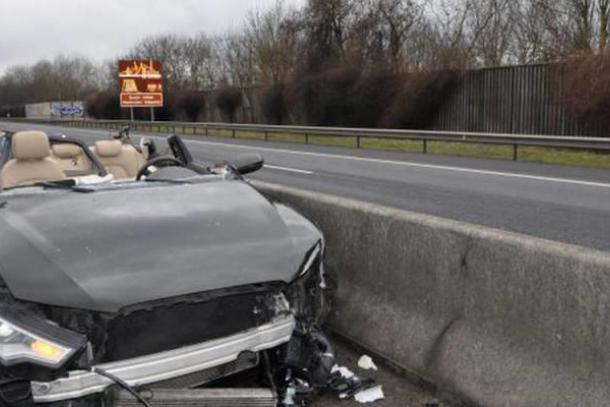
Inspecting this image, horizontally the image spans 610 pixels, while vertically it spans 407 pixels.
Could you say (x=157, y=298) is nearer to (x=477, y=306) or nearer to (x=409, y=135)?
(x=477, y=306)

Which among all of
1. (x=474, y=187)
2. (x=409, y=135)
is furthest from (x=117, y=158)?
(x=409, y=135)

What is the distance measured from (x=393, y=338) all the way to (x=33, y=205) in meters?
2.14

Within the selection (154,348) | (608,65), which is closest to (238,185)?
(154,348)

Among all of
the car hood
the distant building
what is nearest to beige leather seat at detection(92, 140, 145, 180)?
the car hood

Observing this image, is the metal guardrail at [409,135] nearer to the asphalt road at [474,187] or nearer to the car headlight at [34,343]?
the asphalt road at [474,187]

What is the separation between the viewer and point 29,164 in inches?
227

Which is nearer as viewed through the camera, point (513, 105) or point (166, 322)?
point (166, 322)

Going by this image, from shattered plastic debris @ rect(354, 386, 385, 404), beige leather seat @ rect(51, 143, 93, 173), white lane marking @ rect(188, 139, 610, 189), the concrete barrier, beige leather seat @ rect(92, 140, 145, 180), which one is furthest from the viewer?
white lane marking @ rect(188, 139, 610, 189)

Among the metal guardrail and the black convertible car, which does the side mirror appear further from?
the metal guardrail

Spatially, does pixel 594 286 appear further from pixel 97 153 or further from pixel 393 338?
pixel 97 153

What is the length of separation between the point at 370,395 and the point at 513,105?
24.1 m

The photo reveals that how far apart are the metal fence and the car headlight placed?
2051 centimetres

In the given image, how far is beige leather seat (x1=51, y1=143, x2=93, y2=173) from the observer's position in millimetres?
6652

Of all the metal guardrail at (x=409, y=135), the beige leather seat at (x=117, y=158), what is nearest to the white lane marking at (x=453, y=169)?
the metal guardrail at (x=409, y=135)
